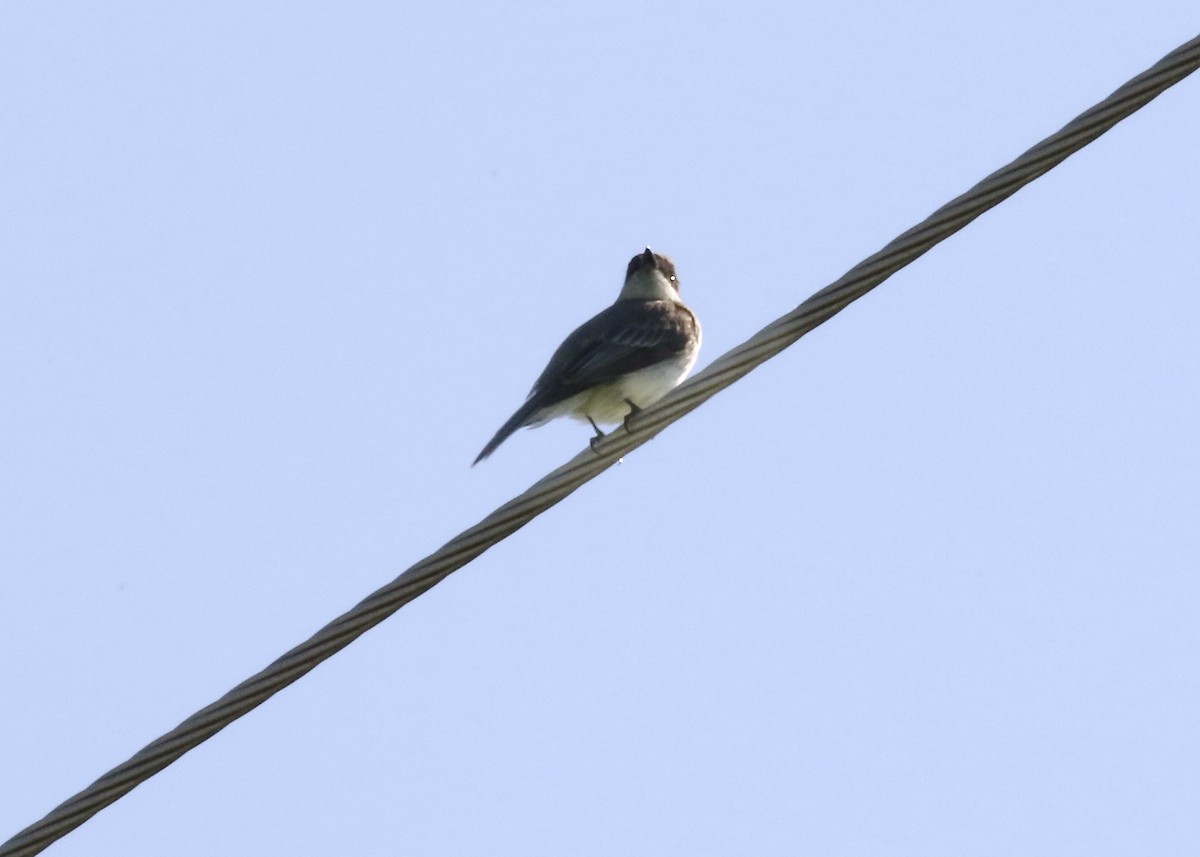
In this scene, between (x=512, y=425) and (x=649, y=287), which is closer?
(x=512, y=425)

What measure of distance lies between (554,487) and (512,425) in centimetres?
342

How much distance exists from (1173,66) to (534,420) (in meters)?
4.89

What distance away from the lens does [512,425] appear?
10.7 m

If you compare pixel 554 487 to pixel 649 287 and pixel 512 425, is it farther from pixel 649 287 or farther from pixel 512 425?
pixel 649 287

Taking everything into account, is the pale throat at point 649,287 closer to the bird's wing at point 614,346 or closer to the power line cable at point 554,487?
the bird's wing at point 614,346

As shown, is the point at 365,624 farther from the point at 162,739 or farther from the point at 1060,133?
the point at 1060,133

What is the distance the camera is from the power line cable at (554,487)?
6.37m

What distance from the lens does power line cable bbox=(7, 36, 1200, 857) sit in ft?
20.9

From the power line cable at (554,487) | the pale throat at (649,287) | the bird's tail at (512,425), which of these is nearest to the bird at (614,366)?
the bird's tail at (512,425)

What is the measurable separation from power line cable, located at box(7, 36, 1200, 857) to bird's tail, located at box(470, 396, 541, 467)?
3.08 m

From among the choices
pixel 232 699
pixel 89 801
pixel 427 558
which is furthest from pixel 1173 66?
pixel 89 801

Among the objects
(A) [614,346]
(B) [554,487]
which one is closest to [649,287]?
(A) [614,346]

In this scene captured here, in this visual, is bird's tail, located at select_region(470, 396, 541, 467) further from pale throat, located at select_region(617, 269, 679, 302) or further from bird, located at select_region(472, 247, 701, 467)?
pale throat, located at select_region(617, 269, 679, 302)

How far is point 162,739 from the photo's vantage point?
253 inches
